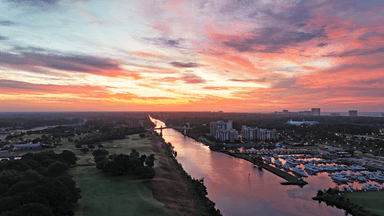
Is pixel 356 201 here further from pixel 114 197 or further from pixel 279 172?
pixel 114 197

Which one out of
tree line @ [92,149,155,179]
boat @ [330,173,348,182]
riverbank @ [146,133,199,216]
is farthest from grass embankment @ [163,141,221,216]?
boat @ [330,173,348,182]

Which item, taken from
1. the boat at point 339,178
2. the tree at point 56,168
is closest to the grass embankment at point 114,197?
the tree at point 56,168

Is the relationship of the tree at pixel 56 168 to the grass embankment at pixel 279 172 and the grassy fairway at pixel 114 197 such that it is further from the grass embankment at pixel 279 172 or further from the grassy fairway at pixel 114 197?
the grass embankment at pixel 279 172

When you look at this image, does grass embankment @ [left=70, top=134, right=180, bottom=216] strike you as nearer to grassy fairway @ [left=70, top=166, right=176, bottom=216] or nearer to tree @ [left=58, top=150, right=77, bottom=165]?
grassy fairway @ [left=70, top=166, right=176, bottom=216]

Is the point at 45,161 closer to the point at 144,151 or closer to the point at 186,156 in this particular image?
the point at 144,151

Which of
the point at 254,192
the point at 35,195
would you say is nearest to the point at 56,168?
the point at 35,195
